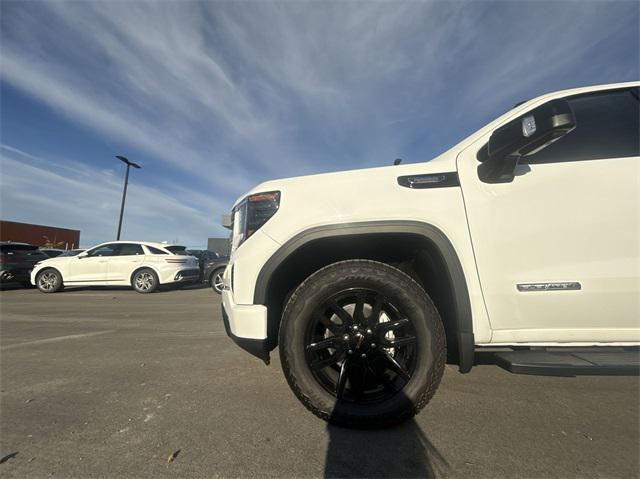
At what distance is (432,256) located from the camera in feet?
6.09

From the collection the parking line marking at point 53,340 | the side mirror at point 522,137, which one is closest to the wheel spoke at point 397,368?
the side mirror at point 522,137

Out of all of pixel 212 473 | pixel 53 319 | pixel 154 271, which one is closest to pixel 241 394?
pixel 212 473

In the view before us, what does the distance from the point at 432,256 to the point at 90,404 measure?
2.45m

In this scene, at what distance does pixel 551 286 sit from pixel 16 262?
1318 centimetres

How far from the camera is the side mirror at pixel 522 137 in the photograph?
1389 mm

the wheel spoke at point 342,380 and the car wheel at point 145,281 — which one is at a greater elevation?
the car wheel at point 145,281

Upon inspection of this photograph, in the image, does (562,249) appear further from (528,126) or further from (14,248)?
(14,248)

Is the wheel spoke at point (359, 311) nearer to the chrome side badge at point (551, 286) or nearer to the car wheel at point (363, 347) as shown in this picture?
the car wheel at point (363, 347)

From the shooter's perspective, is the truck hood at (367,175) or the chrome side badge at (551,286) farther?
the truck hood at (367,175)

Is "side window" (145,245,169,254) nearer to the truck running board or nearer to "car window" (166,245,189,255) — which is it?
"car window" (166,245,189,255)

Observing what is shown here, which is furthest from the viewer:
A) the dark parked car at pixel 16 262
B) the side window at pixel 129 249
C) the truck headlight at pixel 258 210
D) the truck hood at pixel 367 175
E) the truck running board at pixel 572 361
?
the dark parked car at pixel 16 262

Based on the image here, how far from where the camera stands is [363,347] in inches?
67.8

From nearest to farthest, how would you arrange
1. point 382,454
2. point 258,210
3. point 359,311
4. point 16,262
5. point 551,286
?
point 382,454 < point 551,286 < point 359,311 < point 258,210 < point 16,262

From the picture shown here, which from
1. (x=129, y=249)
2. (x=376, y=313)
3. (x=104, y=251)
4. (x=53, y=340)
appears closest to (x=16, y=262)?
(x=104, y=251)
